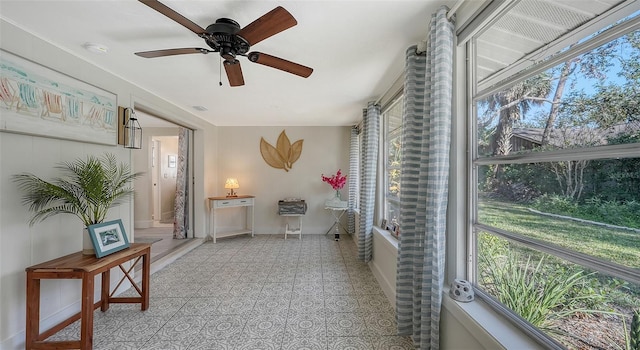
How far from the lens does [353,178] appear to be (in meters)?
4.47

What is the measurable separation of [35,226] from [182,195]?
2.83 metres

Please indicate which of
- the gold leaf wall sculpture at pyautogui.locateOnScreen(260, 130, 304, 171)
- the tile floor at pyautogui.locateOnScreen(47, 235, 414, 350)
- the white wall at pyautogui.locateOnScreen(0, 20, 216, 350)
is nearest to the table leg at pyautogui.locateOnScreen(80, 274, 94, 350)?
the tile floor at pyautogui.locateOnScreen(47, 235, 414, 350)

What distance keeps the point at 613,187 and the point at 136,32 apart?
2816mm

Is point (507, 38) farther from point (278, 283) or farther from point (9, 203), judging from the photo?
point (9, 203)

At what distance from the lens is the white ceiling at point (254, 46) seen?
153 centimetres

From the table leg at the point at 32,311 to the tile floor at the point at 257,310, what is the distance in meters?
A: 0.27

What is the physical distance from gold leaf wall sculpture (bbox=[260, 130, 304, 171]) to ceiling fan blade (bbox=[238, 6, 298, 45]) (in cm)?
367

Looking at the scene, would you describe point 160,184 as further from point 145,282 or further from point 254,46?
point 254,46

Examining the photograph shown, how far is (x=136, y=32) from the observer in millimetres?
1796

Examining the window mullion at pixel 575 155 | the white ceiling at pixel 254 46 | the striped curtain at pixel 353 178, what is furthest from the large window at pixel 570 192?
the striped curtain at pixel 353 178

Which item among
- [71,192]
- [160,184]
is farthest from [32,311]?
[160,184]

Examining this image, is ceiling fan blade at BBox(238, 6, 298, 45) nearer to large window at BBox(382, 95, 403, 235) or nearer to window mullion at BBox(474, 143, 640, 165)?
window mullion at BBox(474, 143, 640, 165)

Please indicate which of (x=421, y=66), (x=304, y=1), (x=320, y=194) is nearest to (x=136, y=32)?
(x=304, y=1)

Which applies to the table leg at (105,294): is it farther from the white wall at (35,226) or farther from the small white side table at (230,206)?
the small white side table at (230,206)
